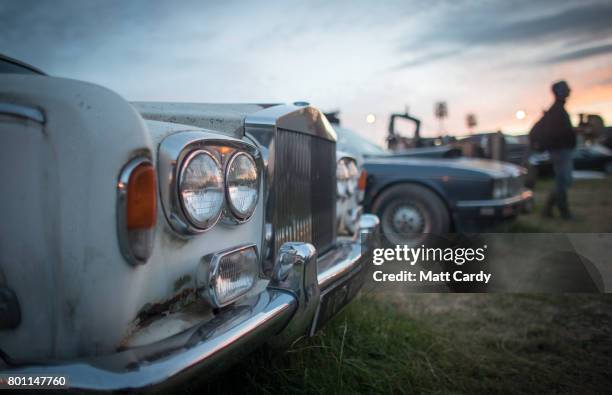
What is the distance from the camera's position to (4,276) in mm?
994

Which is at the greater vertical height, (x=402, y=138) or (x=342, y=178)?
(x=402, y=138)

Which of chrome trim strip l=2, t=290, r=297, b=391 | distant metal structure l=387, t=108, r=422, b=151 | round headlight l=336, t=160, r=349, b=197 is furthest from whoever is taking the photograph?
distant metal structure l=387, t=108, r=422, b=151

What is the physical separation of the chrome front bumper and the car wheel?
297 cm

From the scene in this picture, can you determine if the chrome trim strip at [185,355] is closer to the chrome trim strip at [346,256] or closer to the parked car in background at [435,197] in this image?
the chrome trim strip at [346,256]

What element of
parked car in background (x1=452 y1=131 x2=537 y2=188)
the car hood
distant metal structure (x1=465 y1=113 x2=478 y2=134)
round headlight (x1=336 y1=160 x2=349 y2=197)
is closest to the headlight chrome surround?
round headlight (x1=336 y1=160 x2=349 y2=197)

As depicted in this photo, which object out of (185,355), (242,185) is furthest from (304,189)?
(185,355)

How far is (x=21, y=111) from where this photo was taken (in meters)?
0.94

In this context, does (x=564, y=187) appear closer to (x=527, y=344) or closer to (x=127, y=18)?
(x=527, y=344)

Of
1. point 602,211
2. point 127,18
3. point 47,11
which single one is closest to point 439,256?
point 127,18

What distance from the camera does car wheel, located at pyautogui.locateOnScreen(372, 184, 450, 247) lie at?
4.62 meters

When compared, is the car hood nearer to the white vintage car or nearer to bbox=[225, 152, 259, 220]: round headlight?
bbox=[225, 152, 259, 220]: round headlight

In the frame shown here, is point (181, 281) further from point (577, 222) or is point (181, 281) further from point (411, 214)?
point (577, 222)

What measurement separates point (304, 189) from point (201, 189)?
0.80 meters

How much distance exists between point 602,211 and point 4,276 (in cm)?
861
